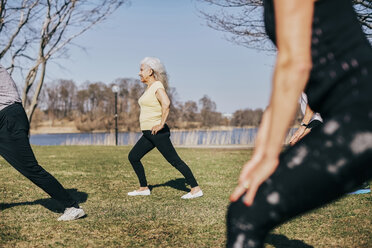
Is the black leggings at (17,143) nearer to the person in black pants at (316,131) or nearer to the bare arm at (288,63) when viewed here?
the person in black pants at (316,131)

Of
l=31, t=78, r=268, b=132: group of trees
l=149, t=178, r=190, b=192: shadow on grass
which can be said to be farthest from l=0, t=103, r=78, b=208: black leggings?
l=31, t=78, r=268, b=132: group of trees

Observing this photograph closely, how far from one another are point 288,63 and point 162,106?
178 inches

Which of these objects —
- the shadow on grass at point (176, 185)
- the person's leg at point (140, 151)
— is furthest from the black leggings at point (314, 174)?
the shadow on grass at point (176, 185)

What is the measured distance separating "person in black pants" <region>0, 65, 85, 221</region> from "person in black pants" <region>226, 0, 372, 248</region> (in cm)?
337

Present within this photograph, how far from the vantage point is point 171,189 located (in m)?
6.68

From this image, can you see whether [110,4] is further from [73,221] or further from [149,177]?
[73,221]

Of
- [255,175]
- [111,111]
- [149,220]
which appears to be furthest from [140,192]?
[111,111]

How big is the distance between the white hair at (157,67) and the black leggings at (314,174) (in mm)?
4704

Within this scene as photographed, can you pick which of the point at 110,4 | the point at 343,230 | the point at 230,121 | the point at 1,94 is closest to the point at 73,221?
the point at 1,94

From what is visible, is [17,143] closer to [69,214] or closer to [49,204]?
[69,214]

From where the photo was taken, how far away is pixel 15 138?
4.13m

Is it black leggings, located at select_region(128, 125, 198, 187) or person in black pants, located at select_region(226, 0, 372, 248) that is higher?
person in black pants, located at select_region(226, 0, 372, 248)

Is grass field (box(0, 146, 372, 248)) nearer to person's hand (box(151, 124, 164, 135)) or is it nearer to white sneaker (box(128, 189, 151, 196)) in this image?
white sneaker (box(128, 189, 151, 196))

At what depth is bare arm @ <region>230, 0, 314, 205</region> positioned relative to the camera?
124cm
